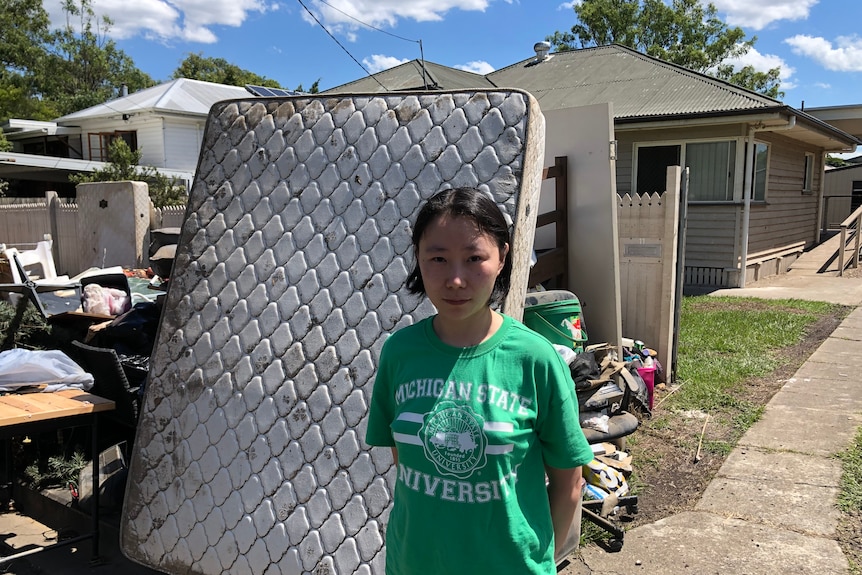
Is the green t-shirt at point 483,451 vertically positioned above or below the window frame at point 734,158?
below

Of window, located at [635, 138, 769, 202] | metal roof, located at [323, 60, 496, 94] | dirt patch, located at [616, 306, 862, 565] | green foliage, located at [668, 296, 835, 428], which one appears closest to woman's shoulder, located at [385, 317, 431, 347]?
dirt patch, located at [616, 306, 862, 565]

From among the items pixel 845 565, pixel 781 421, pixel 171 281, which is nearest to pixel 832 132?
pixel 781 421

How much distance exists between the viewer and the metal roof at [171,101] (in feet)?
81.0

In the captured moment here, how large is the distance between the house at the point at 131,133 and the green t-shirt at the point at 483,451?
22809 millimetres

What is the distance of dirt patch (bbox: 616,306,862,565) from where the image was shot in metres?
3.84

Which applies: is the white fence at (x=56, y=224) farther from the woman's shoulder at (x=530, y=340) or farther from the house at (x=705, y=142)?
the woman's shoulder at (x=530, y=340)

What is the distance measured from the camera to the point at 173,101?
992 inches

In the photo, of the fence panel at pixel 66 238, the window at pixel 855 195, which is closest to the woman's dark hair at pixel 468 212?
the fence panel at pixel 66 238

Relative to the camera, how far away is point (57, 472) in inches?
161

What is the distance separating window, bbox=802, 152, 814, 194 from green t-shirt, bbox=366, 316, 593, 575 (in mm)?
18013

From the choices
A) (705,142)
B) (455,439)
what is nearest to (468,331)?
(455,439)

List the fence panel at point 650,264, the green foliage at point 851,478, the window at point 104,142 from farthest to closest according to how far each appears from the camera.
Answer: the window at point 104,142 < the fence panel at point 650,264 < the green foliage at point 851,478

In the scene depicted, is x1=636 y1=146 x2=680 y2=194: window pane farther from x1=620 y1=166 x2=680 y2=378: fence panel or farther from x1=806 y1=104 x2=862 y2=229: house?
x1=620 y1=166 x2=680 y2=378: fence panel

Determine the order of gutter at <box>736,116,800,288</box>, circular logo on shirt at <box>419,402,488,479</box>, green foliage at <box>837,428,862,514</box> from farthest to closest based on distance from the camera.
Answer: gutter at <box>736,116,800,288</box>
green foliage at <box>837,428,862,514</box>
circular logo on shirt at <box>419,402,488,479</box>
